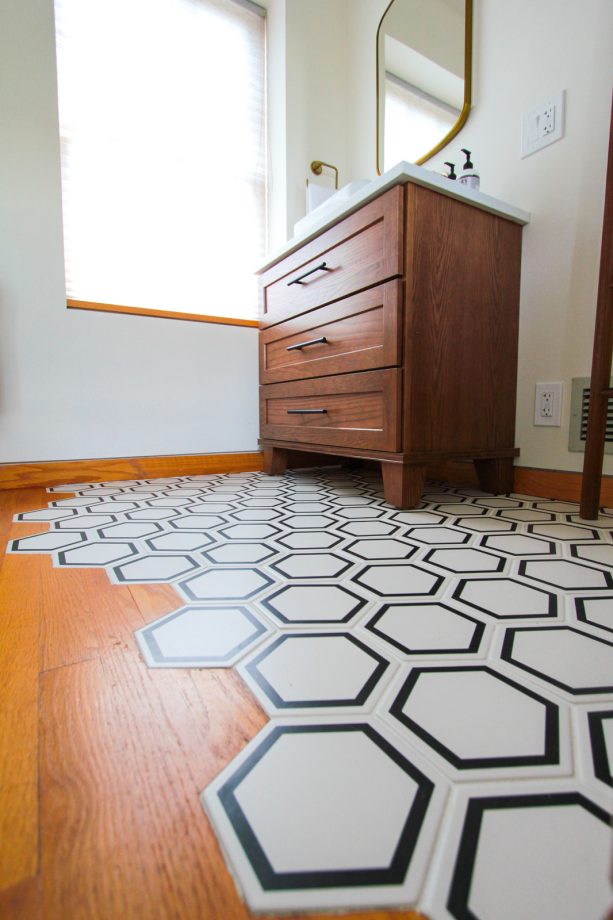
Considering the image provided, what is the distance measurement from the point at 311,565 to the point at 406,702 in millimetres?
377

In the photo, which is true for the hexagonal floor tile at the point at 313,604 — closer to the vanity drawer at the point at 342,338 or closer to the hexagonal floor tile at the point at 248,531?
the hexagonal floor tile at the point at 248,531

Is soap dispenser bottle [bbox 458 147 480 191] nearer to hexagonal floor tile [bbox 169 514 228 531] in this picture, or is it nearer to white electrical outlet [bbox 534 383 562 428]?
white electrical outlet [bbox 534 383 562 428]

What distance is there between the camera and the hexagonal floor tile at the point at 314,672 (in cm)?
41

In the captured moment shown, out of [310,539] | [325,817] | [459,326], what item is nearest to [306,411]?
[459,326]

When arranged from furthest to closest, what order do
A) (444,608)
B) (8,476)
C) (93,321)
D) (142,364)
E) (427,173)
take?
(142,364), (93,321), (8,476), (427,173), (444,608)

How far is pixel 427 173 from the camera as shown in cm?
109

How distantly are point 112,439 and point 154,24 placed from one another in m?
1.69

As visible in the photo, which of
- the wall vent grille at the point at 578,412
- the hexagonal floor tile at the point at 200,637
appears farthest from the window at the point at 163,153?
the hexagonal floor tile at the point at 200,637

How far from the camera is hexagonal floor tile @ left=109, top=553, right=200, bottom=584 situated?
73 centimetres

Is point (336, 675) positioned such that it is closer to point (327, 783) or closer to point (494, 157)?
point (327, 783)

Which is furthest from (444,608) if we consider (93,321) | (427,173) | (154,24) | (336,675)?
(154,24)

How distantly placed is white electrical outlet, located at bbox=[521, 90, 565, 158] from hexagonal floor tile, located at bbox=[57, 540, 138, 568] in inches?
59.6

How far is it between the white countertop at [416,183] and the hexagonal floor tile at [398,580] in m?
0.90

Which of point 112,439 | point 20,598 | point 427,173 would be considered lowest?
point 20,598
